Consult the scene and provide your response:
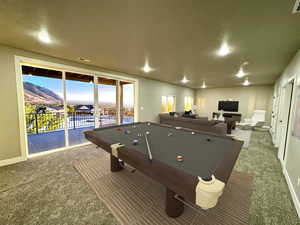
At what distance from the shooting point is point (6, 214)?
1.50 meters

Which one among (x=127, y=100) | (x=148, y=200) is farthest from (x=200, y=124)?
(x=148, y=200)

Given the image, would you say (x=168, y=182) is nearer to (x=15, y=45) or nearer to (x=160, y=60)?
(x=160, y=60)

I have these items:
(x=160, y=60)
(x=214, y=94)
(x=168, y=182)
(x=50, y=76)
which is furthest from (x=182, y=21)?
(x=214, y=94)

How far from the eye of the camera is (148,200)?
1730mm

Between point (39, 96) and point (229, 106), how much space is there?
10.1m

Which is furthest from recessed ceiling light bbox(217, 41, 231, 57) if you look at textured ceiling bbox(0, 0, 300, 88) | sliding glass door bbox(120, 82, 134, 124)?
sliding glass door bbox(120, 82, 134, 124)

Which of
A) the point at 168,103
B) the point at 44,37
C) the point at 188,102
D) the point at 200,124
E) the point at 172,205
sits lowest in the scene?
the point at 172,205

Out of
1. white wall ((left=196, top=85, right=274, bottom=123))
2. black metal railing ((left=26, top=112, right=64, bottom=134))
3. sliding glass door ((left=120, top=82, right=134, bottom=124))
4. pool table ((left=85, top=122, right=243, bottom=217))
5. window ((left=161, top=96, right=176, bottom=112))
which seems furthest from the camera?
white wall ((left=196, top=85, right=274, bottom=123))

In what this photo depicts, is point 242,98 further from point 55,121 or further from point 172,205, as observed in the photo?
point 55,121

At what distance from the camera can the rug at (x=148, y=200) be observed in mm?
1451

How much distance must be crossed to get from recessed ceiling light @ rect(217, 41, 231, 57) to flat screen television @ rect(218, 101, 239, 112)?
6.80m

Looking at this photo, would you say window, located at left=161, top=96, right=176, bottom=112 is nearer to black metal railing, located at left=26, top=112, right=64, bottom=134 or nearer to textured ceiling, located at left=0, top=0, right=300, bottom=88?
textured ceiling, located at left=0, top=0, right=300, bottom=88

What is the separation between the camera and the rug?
57.1 inches

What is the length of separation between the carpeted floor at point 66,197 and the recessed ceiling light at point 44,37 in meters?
2.49
